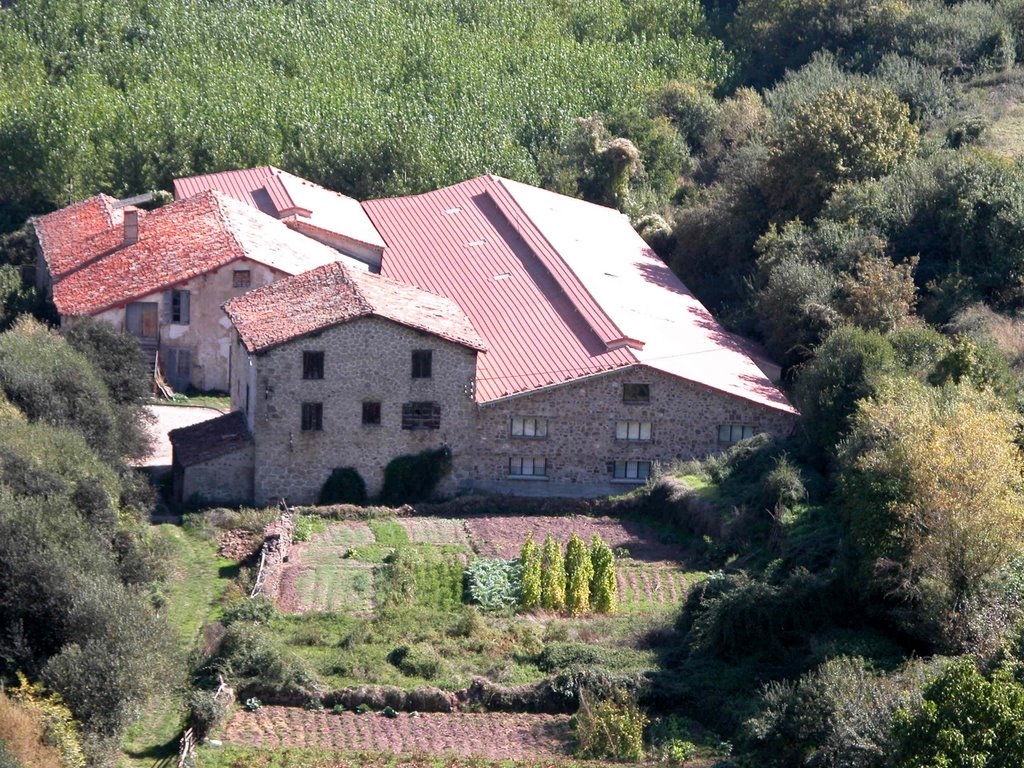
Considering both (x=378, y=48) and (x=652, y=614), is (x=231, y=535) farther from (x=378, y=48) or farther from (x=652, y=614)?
(x=378, y=48)

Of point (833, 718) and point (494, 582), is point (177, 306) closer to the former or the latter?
point (494, 582)

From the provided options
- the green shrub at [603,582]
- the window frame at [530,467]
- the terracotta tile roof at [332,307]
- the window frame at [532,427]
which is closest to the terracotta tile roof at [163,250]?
the terracotta tile roof at [332,307]

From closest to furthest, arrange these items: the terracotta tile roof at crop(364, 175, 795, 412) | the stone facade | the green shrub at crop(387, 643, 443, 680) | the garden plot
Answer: the green shrub at crop(387, 643, 443, 680), the garden plot, the stone facade, the terracotta tile roof at crop(364, 175, 795, 412)

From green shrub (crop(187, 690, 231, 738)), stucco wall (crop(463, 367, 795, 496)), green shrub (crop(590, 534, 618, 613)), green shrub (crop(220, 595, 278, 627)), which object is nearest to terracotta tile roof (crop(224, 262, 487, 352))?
stucco wall (crop(463, 367, 795, 496))

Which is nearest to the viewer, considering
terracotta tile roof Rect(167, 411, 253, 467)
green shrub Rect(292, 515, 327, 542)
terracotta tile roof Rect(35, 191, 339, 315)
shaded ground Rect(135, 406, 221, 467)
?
green shrub Rect(292, 515, 327, 542)

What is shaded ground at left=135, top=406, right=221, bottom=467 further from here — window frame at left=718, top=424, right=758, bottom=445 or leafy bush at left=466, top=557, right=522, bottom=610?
window frame at left=718, top=424, right=758, bottom=445

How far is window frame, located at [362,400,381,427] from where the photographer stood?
47.2 m

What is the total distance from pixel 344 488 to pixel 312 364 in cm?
336

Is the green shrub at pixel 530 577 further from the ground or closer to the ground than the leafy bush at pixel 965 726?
closer to the ground

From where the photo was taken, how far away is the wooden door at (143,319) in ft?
182

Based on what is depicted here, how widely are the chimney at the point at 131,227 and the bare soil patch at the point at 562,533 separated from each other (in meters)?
19.3

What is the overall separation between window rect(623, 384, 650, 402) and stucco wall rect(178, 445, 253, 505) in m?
10.0

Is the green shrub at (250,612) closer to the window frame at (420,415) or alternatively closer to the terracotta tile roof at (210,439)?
the terracotta tile roof at (210,439)

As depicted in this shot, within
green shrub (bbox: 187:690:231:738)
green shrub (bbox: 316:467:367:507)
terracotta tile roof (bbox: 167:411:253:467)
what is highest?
terracotta tile roof (bbox: 167:411:253:467)
